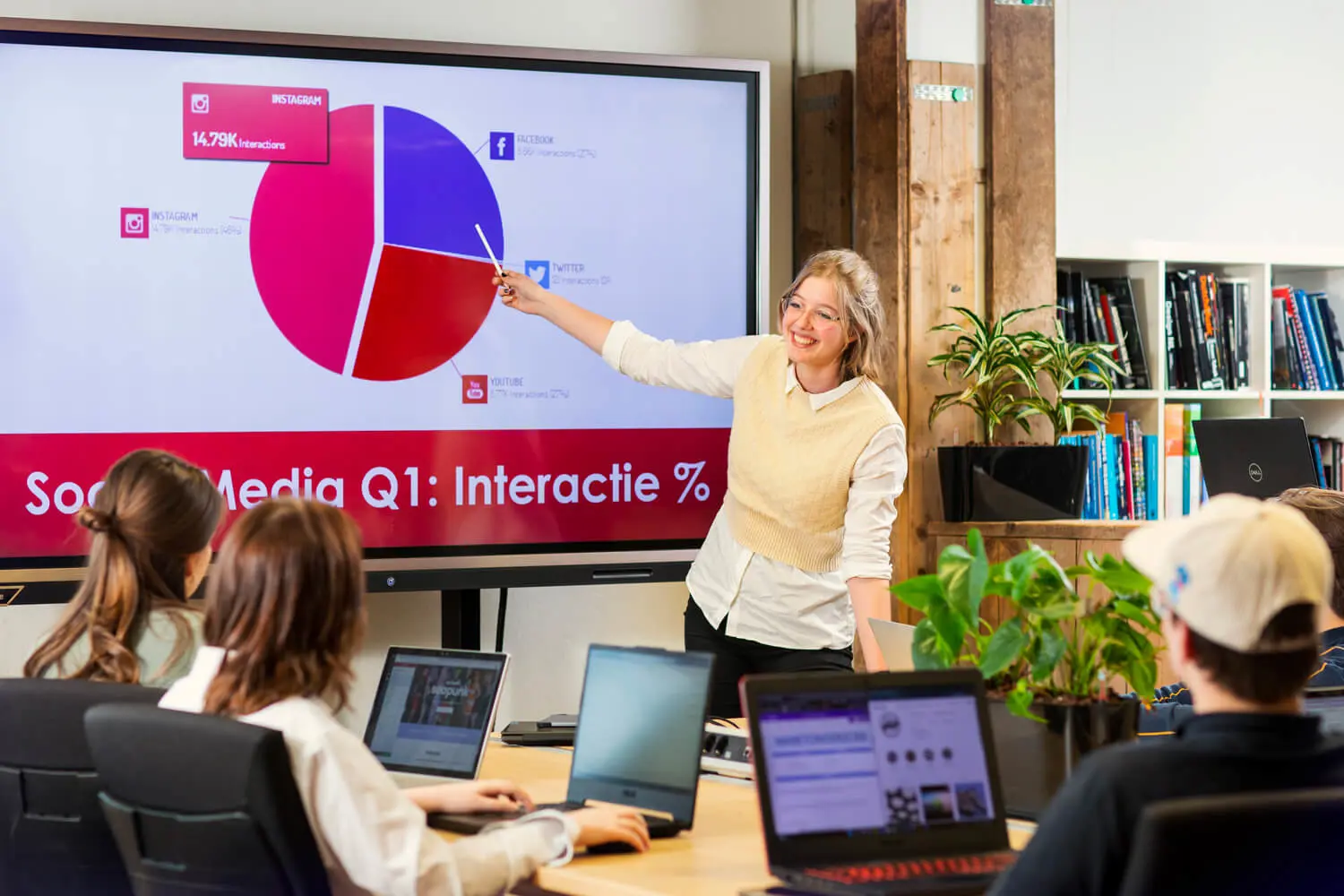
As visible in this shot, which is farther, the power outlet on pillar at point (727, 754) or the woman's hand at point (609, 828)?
the power outlet on pillar at point (727, 754)

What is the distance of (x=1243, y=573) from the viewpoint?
1415mm

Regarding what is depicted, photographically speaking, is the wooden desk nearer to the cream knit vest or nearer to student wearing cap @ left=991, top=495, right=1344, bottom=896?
student wearing cap @ left=991, top=495, right=1344, bottom=896

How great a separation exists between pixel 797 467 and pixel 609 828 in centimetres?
134

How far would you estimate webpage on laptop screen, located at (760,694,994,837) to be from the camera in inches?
69.2

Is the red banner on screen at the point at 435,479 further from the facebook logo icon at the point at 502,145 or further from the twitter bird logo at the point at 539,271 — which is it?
the facebook logo icon at the point at 502,145

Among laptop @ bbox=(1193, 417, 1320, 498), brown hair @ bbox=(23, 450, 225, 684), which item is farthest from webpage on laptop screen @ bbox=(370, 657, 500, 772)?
laptop @ bbox=(1193, 417, 1320, 498)

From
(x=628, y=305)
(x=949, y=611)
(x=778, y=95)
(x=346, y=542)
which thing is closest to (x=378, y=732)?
(x=346, y=542)

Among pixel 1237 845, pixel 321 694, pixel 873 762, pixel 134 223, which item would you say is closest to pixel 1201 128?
pixel 134 223

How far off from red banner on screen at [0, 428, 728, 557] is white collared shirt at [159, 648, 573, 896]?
199 cm

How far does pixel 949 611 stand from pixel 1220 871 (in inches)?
30.5

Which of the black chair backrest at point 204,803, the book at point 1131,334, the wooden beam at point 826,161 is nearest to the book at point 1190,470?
the book at point 1131,334

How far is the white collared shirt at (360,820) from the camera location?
1.73m

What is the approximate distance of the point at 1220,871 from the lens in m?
1.25

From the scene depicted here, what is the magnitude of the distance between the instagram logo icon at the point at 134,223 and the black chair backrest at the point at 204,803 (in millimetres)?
2148
